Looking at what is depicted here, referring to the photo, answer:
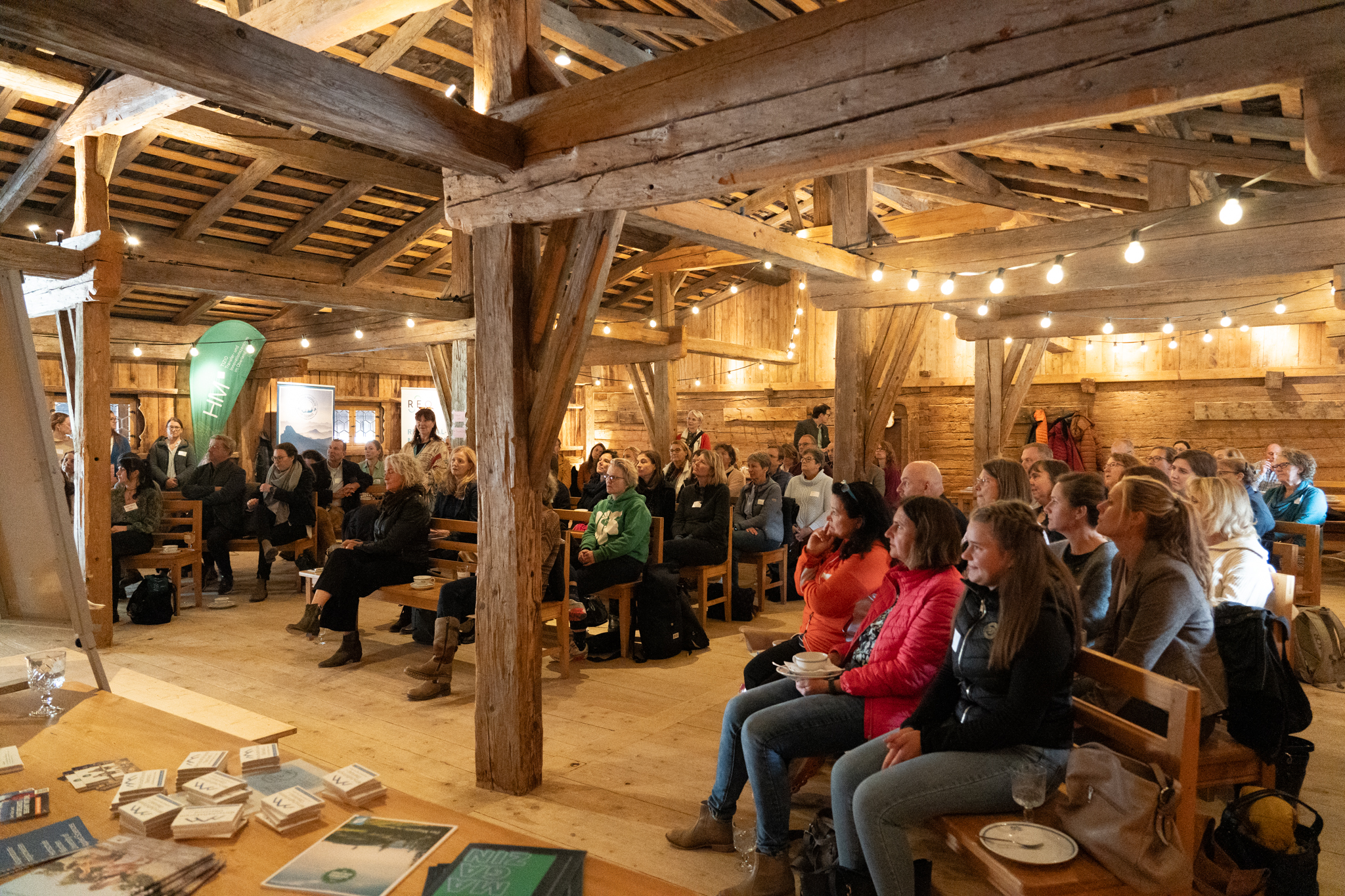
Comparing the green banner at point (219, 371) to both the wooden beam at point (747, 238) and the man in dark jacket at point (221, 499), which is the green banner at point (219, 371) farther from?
the wooden beam at point (747, 238)

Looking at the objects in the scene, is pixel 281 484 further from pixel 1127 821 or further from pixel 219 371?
pixel 1127 821

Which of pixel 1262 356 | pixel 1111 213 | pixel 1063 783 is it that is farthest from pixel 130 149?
pixel 1262 356

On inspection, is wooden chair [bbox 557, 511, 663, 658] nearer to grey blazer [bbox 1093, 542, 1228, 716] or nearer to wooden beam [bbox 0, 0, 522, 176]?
wooden beam [bbox 0, 0, 522, 176]

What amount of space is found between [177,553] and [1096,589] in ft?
21.3

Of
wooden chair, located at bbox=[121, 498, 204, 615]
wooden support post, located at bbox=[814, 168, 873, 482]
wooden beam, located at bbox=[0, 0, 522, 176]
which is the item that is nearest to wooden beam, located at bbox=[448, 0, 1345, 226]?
wooden beam, located at bbox=[0, 0, 522, 176]

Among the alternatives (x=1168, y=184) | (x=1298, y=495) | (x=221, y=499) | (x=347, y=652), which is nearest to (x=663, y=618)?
(x=347, y=652)

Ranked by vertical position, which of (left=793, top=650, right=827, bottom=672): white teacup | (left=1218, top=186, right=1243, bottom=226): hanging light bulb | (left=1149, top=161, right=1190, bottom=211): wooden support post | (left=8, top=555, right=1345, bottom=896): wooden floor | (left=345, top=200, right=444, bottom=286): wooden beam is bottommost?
(left=8, top=555, right=1345, bottom=896): wooden floor

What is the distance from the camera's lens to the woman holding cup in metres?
2.70

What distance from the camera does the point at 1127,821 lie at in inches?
79.0

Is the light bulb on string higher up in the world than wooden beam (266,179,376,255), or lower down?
lower down

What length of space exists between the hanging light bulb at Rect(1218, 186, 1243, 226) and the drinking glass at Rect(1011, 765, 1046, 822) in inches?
156

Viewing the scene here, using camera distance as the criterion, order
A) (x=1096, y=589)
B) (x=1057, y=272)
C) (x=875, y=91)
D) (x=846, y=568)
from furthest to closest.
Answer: (x=1057, y=272), (x=846, y=568), (x=1096, y=589), (x=875, y=91)

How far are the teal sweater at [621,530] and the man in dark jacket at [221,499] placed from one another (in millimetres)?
3619

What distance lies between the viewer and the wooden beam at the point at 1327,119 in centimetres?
198
